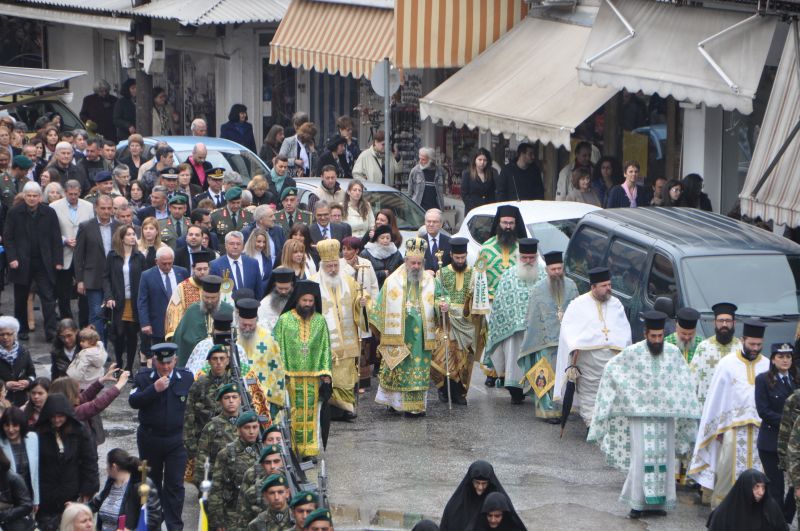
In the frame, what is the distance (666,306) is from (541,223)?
11.6 ft

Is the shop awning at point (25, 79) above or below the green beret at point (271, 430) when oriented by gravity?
above

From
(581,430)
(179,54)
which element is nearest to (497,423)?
(581,430)

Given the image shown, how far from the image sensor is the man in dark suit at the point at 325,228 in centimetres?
1709

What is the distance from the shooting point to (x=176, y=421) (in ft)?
38.9

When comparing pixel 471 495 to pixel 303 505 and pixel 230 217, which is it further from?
pixel 230 217

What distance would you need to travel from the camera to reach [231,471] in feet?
34.1

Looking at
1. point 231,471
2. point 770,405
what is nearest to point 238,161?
point 770,405

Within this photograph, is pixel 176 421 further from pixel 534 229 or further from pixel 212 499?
pixel 534 229

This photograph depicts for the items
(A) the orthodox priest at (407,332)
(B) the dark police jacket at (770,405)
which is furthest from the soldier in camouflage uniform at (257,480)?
(A) the orthodox priest at (407,332)

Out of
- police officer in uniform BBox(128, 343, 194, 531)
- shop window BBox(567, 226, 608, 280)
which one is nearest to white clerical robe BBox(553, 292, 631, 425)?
shop window BBox(567, 226, 608, 280)

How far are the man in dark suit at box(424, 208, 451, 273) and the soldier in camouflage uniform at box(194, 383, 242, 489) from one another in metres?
5.81

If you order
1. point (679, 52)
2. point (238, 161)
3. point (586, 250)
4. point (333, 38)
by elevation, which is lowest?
→ point (586, 250)

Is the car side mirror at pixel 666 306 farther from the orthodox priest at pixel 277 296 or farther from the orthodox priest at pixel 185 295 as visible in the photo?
the orthodox priest at pixel 185 295

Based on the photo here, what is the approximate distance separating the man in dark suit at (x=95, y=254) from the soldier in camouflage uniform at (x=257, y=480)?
7.20 m
